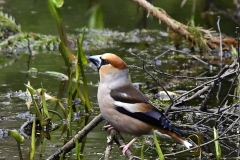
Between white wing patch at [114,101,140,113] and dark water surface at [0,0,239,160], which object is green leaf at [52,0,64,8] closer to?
dark water surface at [0,0,239,160]

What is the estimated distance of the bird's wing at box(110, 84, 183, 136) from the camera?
4.43m

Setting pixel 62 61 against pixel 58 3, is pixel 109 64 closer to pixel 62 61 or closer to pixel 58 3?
pixel 58 3

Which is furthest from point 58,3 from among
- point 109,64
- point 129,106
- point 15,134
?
point 15,134

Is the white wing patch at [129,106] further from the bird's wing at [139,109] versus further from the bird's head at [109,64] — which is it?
the bird's head at [109,64]

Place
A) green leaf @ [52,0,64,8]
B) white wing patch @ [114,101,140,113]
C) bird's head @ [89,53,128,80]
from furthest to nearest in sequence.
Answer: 1. green leaf @ [52,0,64,8]
2. bird's head @ [89,53,128,80]
3. white wing patch @ [114,101,140,113]

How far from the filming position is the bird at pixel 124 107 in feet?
14.6

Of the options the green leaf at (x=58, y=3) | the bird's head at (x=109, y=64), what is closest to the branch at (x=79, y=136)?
the bird's head at (x=109, y=64)

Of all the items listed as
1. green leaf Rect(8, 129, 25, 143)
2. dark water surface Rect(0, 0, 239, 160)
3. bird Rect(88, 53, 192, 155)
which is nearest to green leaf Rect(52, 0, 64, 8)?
dark water surface Rect(0, 0, 239, 160)

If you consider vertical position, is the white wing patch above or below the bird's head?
below

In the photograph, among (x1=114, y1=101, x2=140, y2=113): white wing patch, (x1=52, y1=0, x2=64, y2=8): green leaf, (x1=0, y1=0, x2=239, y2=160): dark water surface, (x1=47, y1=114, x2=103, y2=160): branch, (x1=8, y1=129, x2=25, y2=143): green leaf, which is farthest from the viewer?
(x1=52, y1=0, x2=64, y2=8): green leaf

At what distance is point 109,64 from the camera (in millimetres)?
4609

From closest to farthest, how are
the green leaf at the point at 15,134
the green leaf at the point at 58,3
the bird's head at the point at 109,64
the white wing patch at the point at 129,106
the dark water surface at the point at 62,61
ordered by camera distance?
the green leaf at the point at 15,134, the white wing patch at the point at 129,106, the bird's head at the point at 109,64, the dark water surface at the point at 62,61, the green leaf at the point at 58,3

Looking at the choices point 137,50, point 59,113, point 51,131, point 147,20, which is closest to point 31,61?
point 137,50

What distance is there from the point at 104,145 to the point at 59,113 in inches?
40.3
